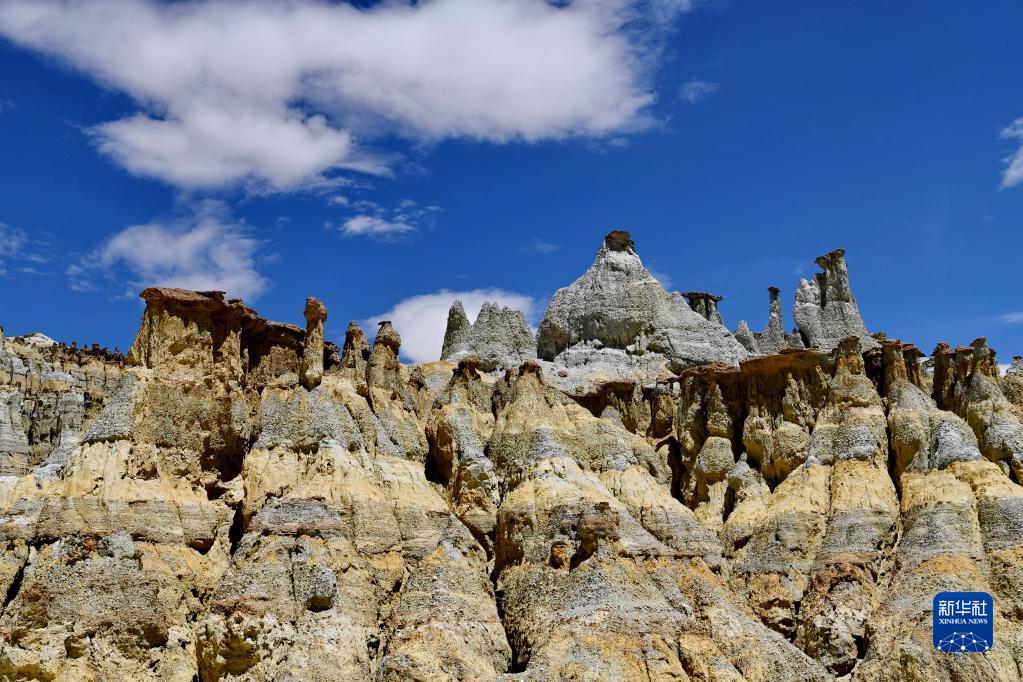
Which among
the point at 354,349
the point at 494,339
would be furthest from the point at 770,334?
the point at 354,349

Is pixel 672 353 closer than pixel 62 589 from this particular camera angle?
No

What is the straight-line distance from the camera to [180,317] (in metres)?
51.5

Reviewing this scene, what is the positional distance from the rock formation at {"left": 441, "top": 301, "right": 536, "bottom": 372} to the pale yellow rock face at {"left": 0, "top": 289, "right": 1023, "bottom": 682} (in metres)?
5.84

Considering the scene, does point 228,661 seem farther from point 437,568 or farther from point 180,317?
point 180,317

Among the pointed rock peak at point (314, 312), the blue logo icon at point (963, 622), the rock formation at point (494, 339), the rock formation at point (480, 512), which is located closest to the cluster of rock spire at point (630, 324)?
the rock formation at point (494, 339)

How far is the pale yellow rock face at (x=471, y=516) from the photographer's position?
42.3m

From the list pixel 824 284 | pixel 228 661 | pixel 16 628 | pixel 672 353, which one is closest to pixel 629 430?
pixel 672 353

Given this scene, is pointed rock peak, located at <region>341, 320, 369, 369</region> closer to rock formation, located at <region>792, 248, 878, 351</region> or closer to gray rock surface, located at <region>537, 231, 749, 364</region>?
gray rock surface, located at <region>537, 231, 749, 364</region>

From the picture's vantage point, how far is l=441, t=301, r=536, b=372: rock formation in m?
68.0

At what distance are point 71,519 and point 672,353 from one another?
36.0m

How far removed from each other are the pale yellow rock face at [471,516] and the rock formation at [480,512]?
11 cm

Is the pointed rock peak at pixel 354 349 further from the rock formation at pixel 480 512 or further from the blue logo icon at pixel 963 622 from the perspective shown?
the blue logo icon at pixel 963 622

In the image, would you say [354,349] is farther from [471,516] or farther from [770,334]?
[770,334]

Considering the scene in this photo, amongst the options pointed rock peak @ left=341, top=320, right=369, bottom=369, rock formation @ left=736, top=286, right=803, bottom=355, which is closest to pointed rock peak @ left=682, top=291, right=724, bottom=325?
rock formation @ left=736, top=286, right=803, bottom=355
